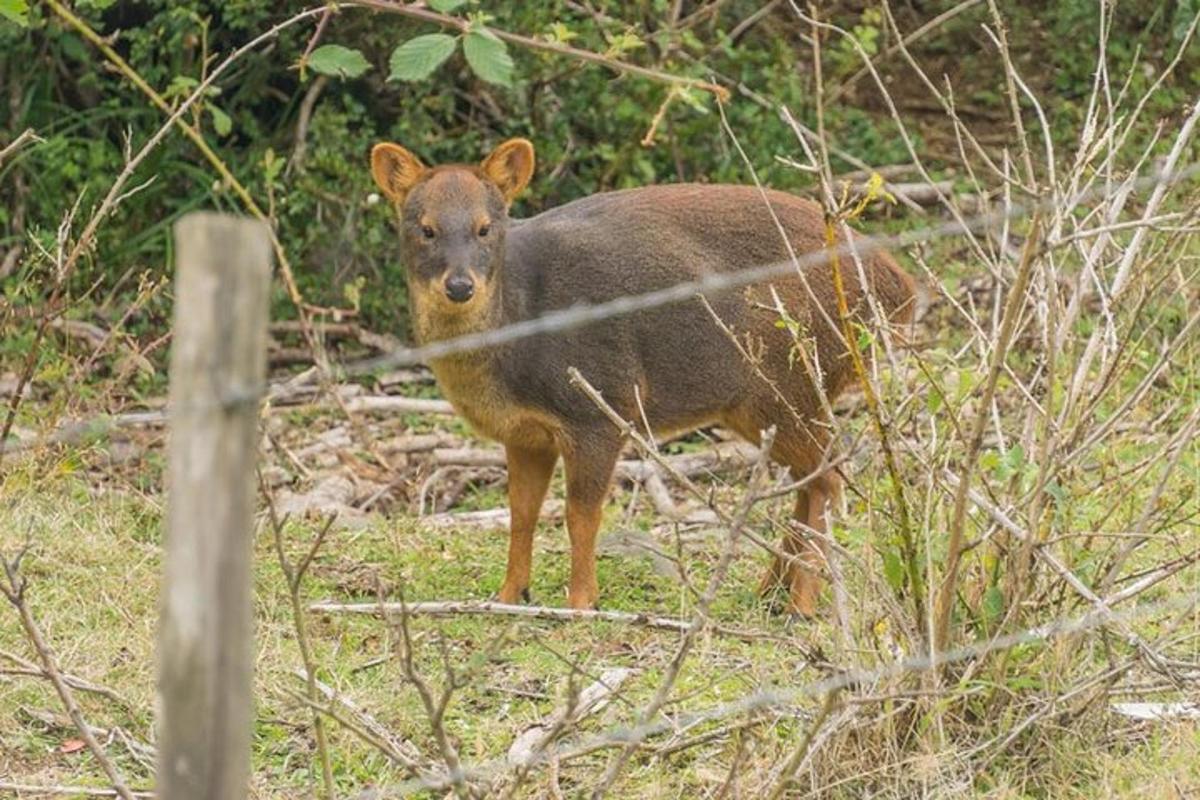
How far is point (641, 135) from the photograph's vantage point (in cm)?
1061

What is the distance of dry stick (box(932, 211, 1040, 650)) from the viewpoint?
4820 millimetres

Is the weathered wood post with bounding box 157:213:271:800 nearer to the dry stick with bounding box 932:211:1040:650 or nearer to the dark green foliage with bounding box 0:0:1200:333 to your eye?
the dry stick with bounding box 932:211:1040:650

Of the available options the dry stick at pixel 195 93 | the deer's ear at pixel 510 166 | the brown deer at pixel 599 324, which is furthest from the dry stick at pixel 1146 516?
the deer's ear at pixel 510 166

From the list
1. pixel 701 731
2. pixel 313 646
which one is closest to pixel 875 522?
pixel 701 731

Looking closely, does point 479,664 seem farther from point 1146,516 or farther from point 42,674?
point 1146,516

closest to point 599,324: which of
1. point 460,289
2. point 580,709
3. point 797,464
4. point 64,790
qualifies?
point 460,289

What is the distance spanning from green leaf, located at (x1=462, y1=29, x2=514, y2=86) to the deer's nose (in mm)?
2781

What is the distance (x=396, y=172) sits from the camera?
7871 mm

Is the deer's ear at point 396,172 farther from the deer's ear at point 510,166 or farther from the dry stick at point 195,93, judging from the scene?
the dry stick at point 195,93

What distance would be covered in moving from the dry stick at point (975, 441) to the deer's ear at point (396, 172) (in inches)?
117

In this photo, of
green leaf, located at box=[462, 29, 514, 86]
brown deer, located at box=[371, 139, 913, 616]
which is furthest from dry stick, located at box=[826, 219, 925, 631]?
brown deer, located at box=[371, 139, 913, 616]

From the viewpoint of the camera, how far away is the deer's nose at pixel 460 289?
24.2 feet

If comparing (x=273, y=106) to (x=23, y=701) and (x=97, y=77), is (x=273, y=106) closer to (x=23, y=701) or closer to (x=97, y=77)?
(x=97, y=77)

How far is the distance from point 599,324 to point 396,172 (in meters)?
0.96
